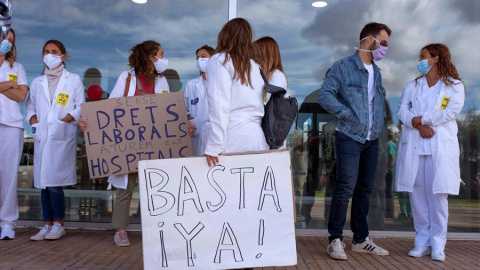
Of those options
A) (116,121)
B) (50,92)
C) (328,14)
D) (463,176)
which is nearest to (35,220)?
(50,92)

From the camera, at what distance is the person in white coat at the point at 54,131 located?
5504 millimetres

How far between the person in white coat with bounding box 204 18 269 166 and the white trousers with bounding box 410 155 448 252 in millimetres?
1954

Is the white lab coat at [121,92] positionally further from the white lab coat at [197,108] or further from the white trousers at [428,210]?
the white trousers at [428,210]

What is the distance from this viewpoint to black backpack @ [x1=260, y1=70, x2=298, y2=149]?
3.85m

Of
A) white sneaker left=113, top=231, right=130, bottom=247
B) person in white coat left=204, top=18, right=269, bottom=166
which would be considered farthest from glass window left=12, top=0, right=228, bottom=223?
person in white coat left=204, top=18, right=269, bottom=166

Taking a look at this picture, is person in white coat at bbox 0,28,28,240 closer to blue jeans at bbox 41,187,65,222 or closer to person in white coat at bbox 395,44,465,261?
blue jeans at bbox 41,187,65,222

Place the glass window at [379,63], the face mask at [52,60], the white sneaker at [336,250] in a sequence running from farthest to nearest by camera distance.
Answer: the glass window at [379,63] < the face mask at [52,60] < the white sneaker at [336,250]

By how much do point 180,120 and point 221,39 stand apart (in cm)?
130

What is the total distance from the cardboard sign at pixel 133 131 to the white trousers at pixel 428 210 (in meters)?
2.18

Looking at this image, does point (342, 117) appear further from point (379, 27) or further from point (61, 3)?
point (61, 3)

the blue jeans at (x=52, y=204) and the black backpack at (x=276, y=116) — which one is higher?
the black backpack at (x=276, y=116)

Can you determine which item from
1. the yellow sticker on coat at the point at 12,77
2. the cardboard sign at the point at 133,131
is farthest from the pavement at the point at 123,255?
the yellow sticker on coat at the point at 12,77

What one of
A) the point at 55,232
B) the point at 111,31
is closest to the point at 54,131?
the point at 55,232

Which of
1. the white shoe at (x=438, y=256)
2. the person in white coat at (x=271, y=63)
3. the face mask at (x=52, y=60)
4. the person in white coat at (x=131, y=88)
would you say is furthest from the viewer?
the face mask at (x=52, y=60)
